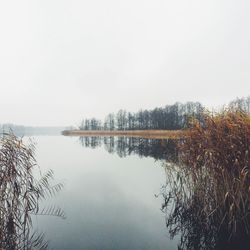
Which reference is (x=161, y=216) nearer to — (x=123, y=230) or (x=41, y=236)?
(x=123, y=230)

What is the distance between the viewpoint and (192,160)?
8453 millimetres

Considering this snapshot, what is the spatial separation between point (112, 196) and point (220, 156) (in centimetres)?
821

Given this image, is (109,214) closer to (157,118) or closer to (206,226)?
(206,226)

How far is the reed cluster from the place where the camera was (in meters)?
7.09

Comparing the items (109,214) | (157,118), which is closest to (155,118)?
(157,118)

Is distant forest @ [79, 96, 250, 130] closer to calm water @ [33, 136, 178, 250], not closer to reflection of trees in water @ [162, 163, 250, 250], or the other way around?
calm water @ [33, 136, 178, 250]

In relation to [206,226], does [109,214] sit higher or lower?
lower

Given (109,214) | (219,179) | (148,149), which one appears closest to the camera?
(219,179)

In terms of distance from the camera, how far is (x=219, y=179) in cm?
747

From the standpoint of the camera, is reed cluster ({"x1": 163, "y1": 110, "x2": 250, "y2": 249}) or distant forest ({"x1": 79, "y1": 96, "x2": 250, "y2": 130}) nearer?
reed cluster ({"x1": 163, "y1": 110, "x2": 250, "y2": 249})

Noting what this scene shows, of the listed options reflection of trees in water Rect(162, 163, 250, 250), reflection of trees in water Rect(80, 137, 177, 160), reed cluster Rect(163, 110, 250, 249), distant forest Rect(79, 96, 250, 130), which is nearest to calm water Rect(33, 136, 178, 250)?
reflection of trees in water Rect(162, 163, 250, 250)

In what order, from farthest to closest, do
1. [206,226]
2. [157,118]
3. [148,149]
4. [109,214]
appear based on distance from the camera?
[157,118], [148,149], [109,214], [206,226]

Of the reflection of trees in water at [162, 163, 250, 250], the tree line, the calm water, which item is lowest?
the calm water

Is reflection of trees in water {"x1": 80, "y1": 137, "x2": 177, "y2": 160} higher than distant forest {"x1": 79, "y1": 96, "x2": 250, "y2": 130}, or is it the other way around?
distant forest {"x1": 79, "y1": 96, "x2": 250, "y2": 130}
